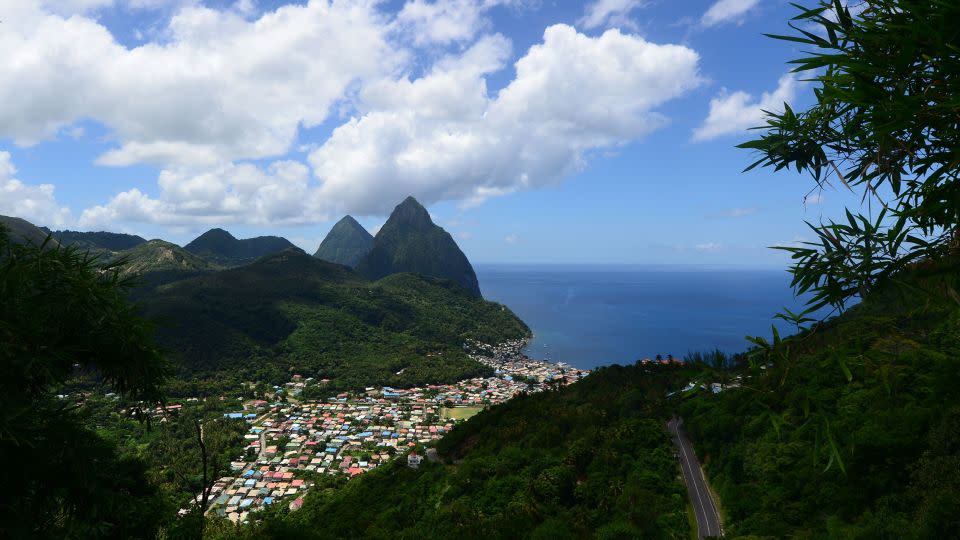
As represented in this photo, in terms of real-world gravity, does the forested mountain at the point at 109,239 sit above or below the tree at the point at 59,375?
above

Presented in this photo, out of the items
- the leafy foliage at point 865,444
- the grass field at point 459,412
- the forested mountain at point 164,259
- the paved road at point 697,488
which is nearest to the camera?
the leafy foliage at point 865,444

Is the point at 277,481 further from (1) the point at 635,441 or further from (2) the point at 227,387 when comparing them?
(2) the point at 227,387

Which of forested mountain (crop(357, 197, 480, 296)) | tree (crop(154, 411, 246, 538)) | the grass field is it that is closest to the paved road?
tree (crop(154, 411, 246, 538))

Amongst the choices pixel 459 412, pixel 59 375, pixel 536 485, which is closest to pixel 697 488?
pixel 536 485

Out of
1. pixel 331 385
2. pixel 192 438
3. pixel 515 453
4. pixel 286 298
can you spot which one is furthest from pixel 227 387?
pixel 515 453

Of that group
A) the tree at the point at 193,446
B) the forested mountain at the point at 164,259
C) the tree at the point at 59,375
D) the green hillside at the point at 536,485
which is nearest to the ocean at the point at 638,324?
the green hillside at the point at 536,485

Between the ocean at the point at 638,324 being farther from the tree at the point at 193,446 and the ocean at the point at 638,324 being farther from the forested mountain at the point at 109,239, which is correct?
the forested mountain at the point at 109,239
